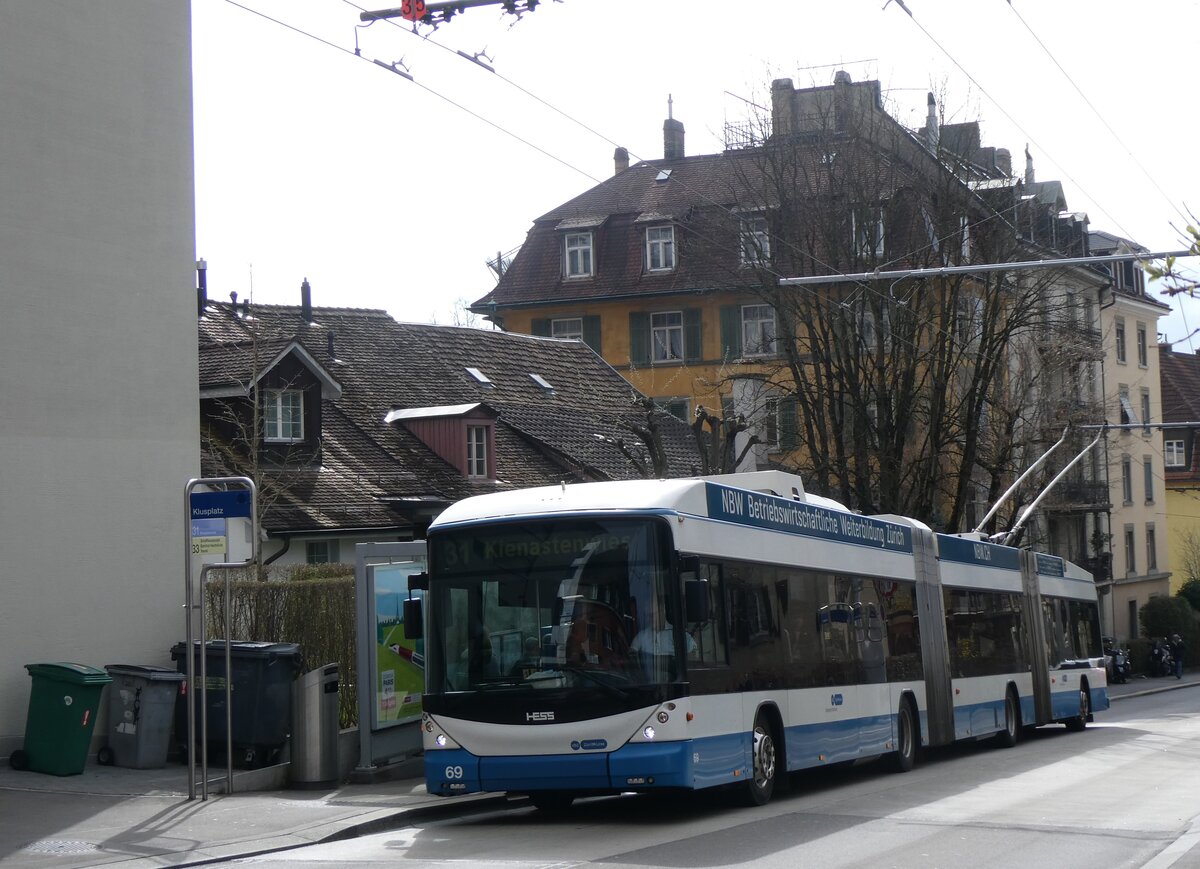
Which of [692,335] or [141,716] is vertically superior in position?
[692,335]

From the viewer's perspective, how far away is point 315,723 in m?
16.1

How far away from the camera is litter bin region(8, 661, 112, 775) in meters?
15.8

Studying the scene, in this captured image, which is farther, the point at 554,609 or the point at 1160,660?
the point at 1160,660

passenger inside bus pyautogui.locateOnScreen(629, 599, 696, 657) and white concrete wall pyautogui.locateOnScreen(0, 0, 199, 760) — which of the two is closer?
passenger inside bus pyautogui.locateOnScreen(629, 599, 696, 657)

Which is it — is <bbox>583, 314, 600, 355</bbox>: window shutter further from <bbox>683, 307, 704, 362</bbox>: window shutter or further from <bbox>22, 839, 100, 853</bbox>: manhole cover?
<bbox>22, 839, 100, 853</bbox>: manhole cover

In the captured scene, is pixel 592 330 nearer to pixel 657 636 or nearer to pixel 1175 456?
pixel 1175 456

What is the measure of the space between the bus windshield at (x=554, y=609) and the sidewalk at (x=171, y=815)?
59.5 inches

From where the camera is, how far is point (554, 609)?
1312 centimetres

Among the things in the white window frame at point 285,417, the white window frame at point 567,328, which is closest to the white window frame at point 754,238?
the white window frame at point 285,417

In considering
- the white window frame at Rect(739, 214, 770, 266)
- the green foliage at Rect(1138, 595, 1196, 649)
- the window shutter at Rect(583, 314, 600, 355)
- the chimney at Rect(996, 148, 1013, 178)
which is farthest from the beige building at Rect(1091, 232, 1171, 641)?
the white window frame at Rect(739, 214, 770, 266)

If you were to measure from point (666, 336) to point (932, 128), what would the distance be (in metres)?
20.8

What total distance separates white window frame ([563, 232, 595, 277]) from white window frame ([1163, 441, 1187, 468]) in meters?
34.4

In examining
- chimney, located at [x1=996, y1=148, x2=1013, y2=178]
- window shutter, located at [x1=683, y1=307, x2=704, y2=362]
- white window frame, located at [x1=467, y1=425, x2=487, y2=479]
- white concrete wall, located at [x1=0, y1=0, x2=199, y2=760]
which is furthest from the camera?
window shutter, located at [x1=683, y1=307, x2=704, y2=362]

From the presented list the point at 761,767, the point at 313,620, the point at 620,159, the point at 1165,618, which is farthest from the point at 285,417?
the point at 1165,618
